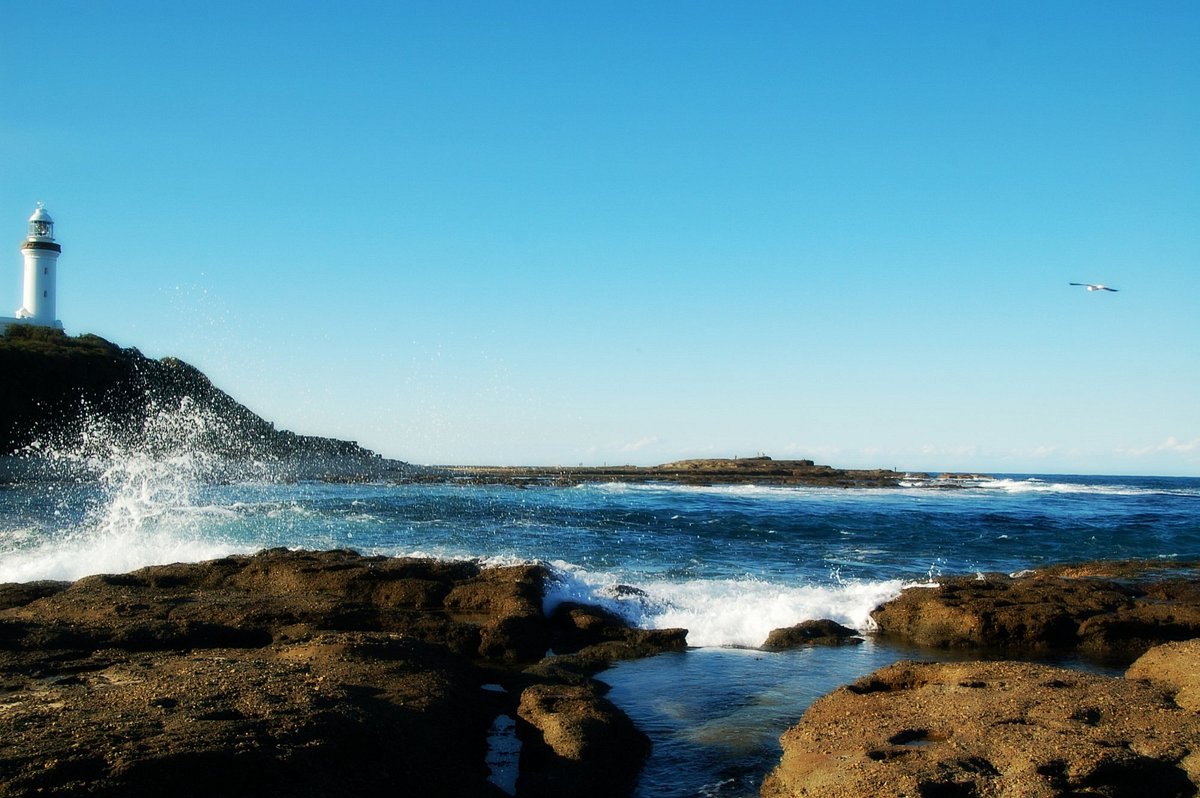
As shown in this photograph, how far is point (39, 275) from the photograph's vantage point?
6525 cm

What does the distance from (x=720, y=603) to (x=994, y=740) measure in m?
8.26

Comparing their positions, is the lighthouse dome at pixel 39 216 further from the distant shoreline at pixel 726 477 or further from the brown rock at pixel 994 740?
the brown rock at pixel 994 740

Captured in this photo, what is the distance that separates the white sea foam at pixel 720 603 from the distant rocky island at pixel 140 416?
4163 centimetres

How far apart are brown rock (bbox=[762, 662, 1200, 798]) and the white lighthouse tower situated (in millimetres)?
71807

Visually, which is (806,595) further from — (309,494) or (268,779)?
(309,494)

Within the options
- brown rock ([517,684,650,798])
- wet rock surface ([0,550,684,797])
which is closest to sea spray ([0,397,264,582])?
wet rock surface ([0,550,684,797])

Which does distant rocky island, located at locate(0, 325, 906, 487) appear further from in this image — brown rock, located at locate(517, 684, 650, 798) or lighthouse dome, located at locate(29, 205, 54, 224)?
brown rock, located at locate(517, 684, 650, 798)

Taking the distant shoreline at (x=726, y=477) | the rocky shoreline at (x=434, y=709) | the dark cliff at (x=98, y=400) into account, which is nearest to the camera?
the rocky shoreline at (x=434, y=709)

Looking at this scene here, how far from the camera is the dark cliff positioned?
51.2 meters

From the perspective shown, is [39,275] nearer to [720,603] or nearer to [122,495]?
[122,495]

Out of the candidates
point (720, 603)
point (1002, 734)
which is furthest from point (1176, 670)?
point (720, 603)

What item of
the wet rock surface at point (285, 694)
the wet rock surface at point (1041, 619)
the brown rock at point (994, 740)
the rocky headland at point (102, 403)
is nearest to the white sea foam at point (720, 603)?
the wet rock surface at point (1041, 619)

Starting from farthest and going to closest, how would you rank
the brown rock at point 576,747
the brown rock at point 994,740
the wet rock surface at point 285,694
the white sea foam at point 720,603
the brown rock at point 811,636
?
1. the white sea foam at point 720,603
2. the brown rock at point 811,636
3. the brown rock at point 576,747
4. the brown rock at point 994,740
5. the wet rock surface at point 285,694

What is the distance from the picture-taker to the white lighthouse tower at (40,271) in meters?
63.9
